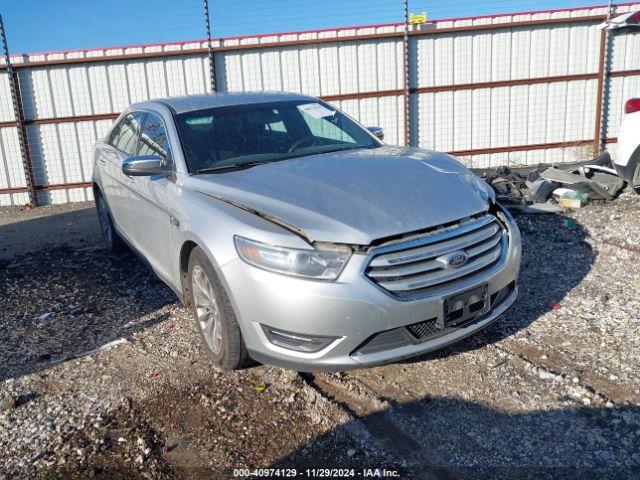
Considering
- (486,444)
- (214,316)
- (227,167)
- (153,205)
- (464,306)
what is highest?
(227,167)

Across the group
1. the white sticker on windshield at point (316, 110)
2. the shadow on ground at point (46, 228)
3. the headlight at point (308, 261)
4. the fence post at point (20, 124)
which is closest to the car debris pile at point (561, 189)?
the white sticker on windshield at point (316, 110)

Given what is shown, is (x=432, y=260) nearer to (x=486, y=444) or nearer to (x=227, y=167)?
(x=486, y=444)

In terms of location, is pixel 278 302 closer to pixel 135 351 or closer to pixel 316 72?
pixel 135 351

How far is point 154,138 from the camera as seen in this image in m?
4.52

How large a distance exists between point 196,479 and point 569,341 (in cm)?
243

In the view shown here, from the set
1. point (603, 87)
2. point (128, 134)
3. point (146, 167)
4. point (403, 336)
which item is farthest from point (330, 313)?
point (603, 87)

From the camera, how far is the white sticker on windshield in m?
4.71

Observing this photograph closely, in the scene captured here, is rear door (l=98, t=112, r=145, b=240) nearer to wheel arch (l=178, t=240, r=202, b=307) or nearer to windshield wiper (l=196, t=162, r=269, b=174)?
windshield wiper (l=196, t=162, r=269, b=174)

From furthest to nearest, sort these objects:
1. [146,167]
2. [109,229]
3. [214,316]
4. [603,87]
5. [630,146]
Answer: [603,87]
[630,146]
[109,229]
[146,167]
[214,316]

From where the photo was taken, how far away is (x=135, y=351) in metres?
4.00

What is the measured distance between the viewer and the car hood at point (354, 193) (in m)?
2.98

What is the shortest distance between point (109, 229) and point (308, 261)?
13.5 feet

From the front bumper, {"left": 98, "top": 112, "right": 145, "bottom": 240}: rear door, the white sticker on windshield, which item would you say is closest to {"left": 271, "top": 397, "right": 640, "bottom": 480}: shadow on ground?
the front bumper

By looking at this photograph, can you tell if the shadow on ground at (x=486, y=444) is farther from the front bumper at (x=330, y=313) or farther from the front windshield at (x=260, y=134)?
the front windshield at (x=260, y=134)
